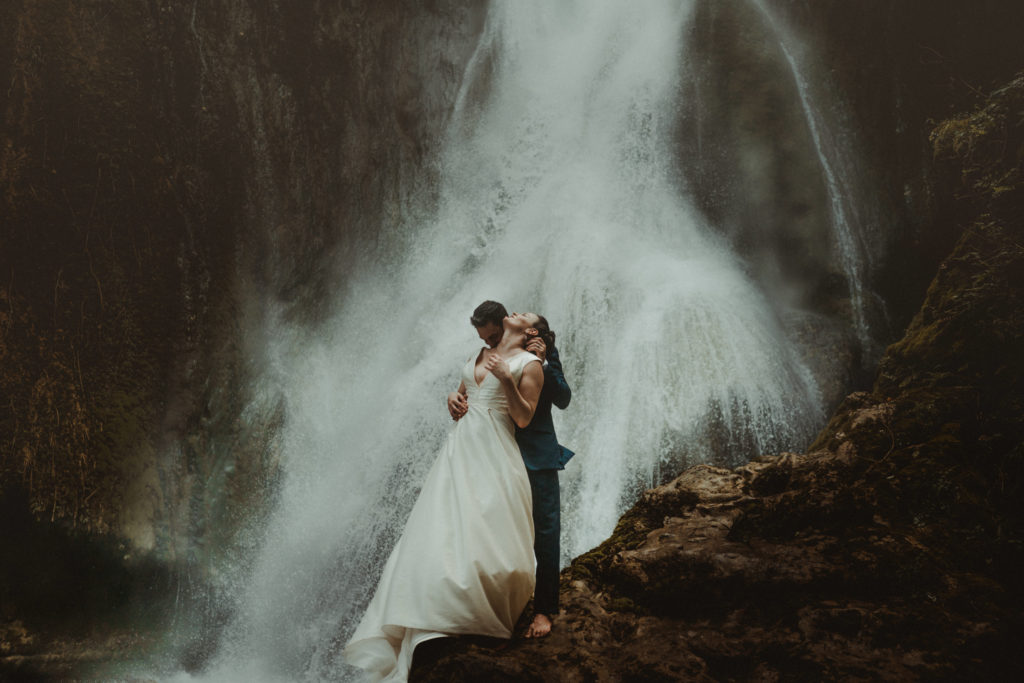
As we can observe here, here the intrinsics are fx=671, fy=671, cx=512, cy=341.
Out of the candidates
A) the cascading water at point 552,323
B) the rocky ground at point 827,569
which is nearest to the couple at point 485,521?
the rocky ground at point 827,569

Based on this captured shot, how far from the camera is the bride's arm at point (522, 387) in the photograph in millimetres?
2686

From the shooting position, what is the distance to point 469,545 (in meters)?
2.47

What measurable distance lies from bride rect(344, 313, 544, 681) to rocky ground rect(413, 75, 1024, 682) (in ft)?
0.41

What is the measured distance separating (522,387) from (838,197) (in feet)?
14.9

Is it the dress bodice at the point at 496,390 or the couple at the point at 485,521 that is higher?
the dress bodice at the point at 496,390

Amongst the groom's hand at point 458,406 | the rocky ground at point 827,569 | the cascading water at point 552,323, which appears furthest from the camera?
the cascading water at point 552,323

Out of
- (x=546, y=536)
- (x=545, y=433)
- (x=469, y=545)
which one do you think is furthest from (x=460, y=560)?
(x=545, y=433)

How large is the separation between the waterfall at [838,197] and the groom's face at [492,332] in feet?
12.4

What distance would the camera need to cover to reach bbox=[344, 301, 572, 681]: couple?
2.42m

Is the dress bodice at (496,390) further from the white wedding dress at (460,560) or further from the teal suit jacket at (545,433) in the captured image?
the teal suit jacket at (545,433)

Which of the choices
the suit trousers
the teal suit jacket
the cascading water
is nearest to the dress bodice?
the teal suit jacket

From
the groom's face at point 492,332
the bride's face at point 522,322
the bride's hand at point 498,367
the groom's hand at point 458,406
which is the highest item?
the bride's face at point 522,322

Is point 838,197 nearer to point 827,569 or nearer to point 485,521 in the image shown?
point 827,569

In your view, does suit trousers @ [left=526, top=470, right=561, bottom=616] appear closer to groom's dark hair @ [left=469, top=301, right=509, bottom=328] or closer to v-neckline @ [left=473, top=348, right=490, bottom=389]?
v-neckline @ [left=473, top=348, right=490, bottom=389]
